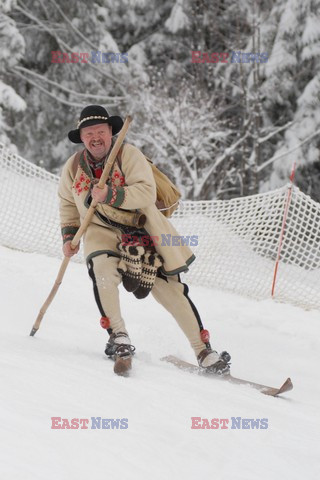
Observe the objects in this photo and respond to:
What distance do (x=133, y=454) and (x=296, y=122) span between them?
46.4ft

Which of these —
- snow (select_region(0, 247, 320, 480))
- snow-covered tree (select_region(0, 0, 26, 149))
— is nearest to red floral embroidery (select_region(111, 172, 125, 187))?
snow (select_region(0, 247, 320, 480))

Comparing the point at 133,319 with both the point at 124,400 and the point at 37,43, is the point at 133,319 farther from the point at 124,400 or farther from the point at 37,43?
the point at 37,43

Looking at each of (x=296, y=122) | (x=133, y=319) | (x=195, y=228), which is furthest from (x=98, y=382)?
(x=296, y=122)

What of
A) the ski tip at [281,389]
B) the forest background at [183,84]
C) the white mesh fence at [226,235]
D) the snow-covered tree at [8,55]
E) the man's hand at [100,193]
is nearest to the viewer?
the man's hand at [100,193]

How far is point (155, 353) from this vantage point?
5023 mm

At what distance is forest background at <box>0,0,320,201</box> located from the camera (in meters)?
15.3

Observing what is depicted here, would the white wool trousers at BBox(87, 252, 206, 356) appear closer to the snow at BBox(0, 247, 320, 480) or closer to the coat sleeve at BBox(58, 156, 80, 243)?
the snow at BBox(0, 247, 320, 480)

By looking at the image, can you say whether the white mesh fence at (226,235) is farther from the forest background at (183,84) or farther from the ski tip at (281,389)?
the forest background at (183,84)

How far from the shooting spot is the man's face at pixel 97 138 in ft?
13.2

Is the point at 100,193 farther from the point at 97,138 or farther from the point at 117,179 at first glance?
the point at 97,138

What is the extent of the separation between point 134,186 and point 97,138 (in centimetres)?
36

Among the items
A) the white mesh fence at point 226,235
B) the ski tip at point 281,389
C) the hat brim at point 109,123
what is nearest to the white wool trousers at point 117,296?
the ski tip at point 281,389

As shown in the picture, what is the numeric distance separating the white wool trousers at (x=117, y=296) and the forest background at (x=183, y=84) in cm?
1028

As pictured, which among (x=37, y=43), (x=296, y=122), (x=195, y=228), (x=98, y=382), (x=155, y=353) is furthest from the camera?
(x=37, y=43)
